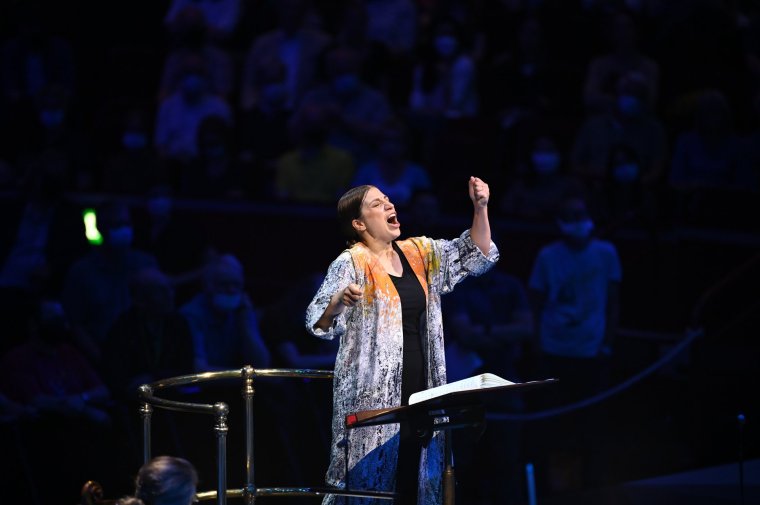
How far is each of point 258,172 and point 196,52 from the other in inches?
59.3

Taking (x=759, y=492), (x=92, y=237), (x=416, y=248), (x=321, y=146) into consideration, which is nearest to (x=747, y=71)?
(x=321, y=146)

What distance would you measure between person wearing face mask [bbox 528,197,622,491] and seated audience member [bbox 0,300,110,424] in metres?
2.82

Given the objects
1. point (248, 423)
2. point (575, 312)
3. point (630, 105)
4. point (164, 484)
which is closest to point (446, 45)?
point (630, 105)

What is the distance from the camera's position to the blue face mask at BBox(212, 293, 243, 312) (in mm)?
7801

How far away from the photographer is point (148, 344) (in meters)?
7.48

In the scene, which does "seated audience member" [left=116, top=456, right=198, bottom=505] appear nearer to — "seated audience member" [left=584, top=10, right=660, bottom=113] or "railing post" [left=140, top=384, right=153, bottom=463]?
"railing post" [left=140, top=384, right=153, bottom=463]

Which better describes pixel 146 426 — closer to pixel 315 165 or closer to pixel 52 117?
pixel 315 165

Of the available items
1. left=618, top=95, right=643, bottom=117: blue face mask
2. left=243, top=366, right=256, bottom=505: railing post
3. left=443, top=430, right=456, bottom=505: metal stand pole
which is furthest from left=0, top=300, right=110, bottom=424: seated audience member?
left=618, top=95, right=643, bottom=117: blue face mask

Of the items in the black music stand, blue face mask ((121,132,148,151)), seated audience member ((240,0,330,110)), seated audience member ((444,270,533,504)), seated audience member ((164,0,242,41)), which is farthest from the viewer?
seated audience member ((164,0,242,41))

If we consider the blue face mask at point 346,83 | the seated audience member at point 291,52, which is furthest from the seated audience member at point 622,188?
the seated audience member at point 291,52

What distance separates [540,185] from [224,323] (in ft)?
8.56

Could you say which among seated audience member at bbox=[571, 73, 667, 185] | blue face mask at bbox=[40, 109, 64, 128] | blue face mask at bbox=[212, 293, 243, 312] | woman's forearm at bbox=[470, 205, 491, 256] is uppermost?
blue face mask at bbox=[40, 109, 64, 128]

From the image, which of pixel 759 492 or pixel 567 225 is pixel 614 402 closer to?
pixel 567 225

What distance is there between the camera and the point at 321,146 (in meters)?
9.52
